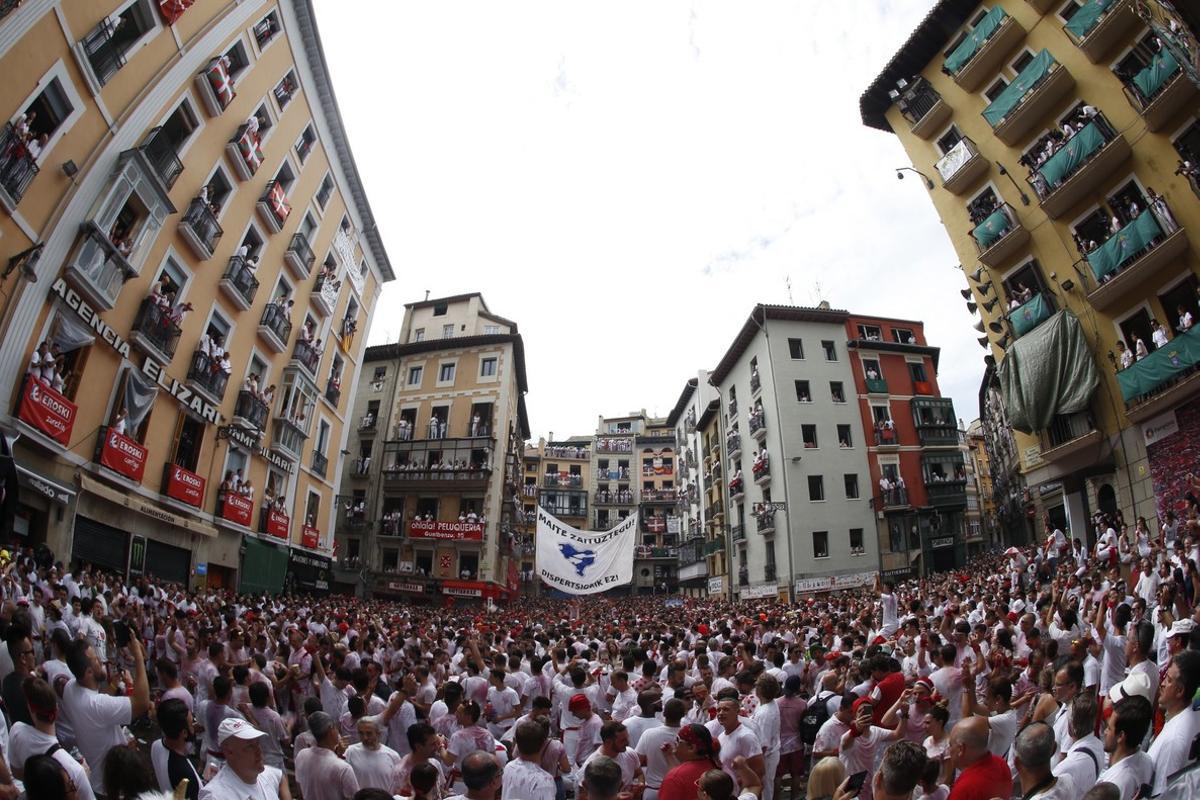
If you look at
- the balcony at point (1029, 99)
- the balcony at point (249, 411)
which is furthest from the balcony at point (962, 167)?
the balcony at point (249, 411)

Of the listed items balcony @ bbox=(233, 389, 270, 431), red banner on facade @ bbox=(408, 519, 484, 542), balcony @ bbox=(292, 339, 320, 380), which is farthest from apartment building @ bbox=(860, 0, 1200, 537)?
red banner on facade @ bbox=(408, 519, 484, 542)

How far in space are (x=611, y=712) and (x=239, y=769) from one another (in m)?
5.10

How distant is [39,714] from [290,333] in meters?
22.7

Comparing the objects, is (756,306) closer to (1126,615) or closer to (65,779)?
(1126,615)

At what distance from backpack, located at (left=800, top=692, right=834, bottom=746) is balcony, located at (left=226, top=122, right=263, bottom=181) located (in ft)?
71.7

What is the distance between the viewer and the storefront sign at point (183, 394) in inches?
679

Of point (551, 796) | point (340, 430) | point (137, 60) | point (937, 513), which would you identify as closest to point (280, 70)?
point (137, 60)

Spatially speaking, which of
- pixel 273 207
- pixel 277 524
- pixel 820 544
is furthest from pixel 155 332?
pixel 820 544

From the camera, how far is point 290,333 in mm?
24875

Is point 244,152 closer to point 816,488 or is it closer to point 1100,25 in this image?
point 1100,25

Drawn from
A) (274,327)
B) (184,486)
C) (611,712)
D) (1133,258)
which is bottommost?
(611,712)

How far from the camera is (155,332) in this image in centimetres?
1709

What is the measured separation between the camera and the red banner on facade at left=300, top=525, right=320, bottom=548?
26.2 m

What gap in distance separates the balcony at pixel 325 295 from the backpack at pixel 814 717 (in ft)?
81.6
